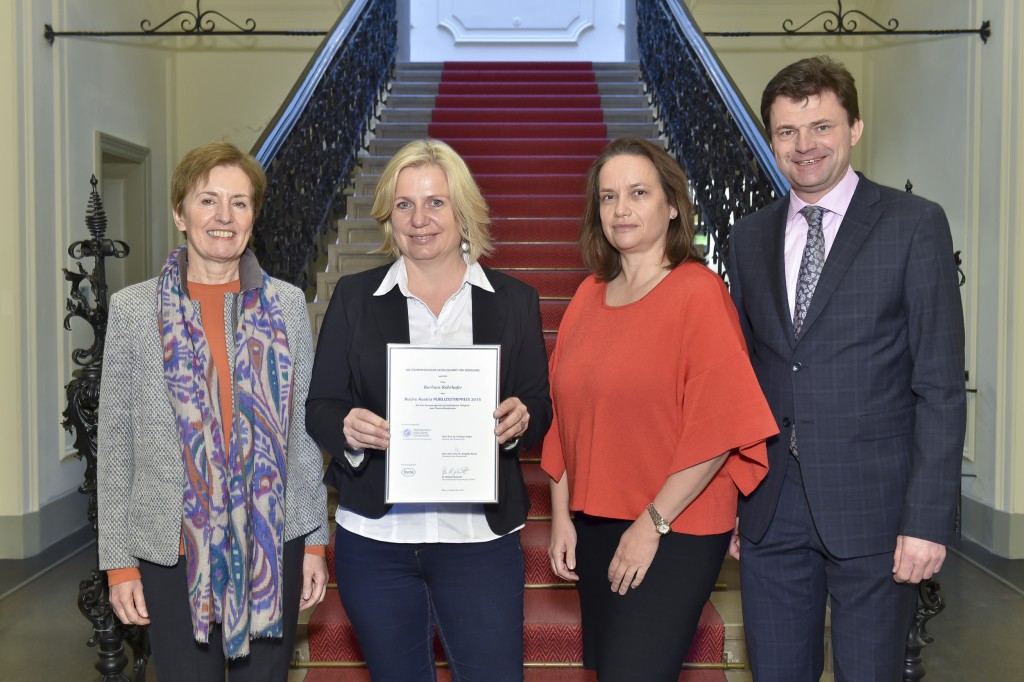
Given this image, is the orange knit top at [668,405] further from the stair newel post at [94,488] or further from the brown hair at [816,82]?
the stair newel post at [94,488]

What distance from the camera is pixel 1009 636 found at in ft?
13.8

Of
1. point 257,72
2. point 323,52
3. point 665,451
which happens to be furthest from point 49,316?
point 665,451

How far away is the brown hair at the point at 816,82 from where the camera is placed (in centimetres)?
212

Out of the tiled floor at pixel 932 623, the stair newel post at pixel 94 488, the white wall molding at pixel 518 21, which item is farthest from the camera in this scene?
the white wall molding at pixel 518 21

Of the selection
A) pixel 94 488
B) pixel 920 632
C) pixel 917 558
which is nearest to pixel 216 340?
pixel 94 488

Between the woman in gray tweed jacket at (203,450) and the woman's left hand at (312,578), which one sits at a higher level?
the woman in gray tweed jacket at (203,450)

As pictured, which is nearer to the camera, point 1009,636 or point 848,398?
point 848,398

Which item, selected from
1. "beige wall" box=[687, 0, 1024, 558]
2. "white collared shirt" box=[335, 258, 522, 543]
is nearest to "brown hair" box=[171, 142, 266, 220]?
"white collared shirt" box=[335, 258, 522, 543]

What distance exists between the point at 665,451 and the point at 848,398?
1.43 feet

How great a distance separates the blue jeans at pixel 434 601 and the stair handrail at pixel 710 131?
8.26ft

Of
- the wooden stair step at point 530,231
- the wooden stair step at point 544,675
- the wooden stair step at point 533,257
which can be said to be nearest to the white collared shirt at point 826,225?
the wooden stair step at point 544,675

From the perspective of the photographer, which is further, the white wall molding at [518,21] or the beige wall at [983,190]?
the white wall molding at [518,21]

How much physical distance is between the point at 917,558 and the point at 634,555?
0.62m

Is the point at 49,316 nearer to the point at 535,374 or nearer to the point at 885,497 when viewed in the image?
the point at 535,374
